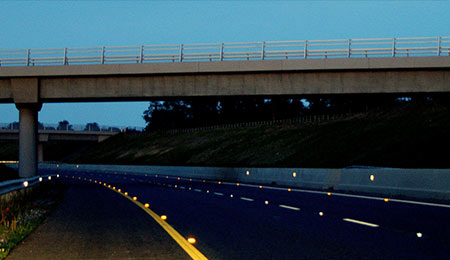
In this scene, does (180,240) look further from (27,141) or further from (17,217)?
(27,141)

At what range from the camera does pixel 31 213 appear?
61.7ft

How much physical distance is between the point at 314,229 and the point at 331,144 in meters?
55.8

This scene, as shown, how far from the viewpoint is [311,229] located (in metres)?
13.2

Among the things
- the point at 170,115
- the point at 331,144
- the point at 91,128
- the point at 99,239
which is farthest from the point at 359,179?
the point at 170,115

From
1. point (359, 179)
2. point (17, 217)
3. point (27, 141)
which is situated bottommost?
point (17, 217)

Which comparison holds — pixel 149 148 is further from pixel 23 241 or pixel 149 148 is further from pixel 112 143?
pixel 23 241

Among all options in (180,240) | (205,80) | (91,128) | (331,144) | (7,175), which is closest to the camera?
(180,240)

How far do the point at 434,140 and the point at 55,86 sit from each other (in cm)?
3089

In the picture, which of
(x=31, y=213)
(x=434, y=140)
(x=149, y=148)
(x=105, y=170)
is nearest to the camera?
(x=31, y=213)

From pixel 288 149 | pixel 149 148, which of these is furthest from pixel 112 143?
pixel 288 149

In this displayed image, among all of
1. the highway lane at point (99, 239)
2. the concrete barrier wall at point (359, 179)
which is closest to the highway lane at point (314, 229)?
the highway lane at point (99, 239)

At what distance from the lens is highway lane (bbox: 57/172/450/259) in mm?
10034

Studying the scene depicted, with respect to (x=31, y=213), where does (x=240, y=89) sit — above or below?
above

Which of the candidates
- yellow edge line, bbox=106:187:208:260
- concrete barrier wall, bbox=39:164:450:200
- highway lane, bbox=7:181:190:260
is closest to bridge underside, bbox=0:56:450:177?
concrete barrier wall, bbox=39:164:450:200
